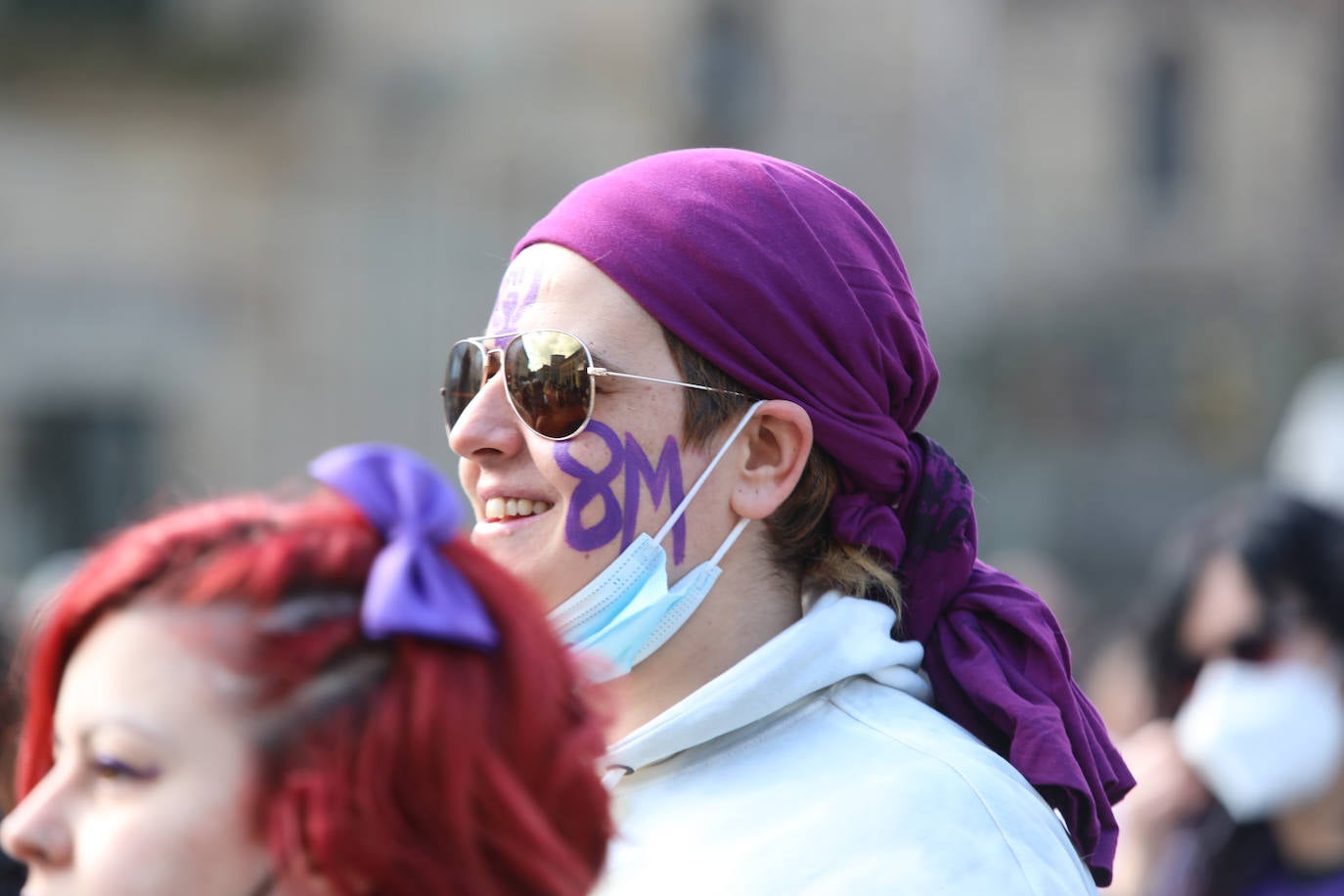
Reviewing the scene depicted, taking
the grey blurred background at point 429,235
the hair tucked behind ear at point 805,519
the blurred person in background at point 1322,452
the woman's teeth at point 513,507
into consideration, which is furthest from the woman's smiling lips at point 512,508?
the grey blurred background at point 429,235

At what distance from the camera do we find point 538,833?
65.3 inches

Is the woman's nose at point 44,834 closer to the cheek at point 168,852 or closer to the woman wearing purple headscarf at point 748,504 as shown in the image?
the cheek at point 168,852

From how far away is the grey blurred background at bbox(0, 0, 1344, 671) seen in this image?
16.6m

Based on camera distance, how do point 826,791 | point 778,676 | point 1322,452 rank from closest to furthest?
point 826,791, point 778,676, point 1322,452

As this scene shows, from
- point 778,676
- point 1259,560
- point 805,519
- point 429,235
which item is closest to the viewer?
point 778,676

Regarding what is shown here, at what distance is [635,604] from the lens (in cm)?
252

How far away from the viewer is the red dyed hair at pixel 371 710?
1619mm

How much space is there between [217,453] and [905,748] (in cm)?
1543

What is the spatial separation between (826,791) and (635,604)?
38cm

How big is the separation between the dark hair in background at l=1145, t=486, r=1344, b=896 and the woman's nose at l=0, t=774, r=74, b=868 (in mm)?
3431

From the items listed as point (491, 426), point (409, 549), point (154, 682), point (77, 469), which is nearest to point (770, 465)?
point (491, 426)

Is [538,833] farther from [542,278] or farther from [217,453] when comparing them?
[217,453]

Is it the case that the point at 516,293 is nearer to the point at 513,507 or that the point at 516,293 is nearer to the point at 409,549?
the point at 513,507

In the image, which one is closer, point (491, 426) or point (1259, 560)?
point (491, 426)
